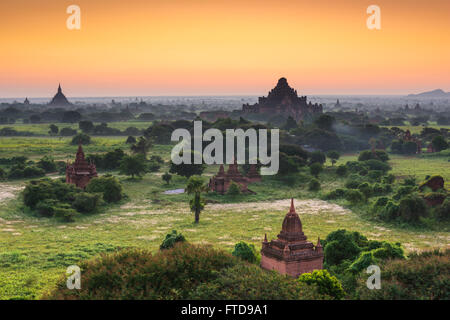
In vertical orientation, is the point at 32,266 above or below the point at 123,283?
below

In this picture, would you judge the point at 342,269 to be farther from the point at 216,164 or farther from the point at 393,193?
the point at 216,164

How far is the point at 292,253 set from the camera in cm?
2164

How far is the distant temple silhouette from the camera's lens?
134375mm

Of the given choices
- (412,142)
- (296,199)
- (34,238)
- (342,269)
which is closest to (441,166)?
(412,142)

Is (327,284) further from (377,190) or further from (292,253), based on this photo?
(377,190)

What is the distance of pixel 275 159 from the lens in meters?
57.4

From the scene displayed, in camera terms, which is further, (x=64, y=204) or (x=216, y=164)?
(x=216, y=164)

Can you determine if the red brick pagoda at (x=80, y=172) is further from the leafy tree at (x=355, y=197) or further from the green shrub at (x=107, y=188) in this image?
the leafy tree at (x=355, y=197)

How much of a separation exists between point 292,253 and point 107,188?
25596 mm

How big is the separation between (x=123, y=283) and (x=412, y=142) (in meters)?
73.1

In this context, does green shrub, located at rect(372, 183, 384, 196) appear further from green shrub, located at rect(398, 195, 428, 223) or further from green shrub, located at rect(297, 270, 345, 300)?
green shrub, located at rect(297, 270, 345, 300)

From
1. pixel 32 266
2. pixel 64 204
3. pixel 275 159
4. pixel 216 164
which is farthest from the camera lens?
pixel 216 164

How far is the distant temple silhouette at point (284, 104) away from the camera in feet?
441

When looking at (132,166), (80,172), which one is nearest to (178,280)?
(80,172)
